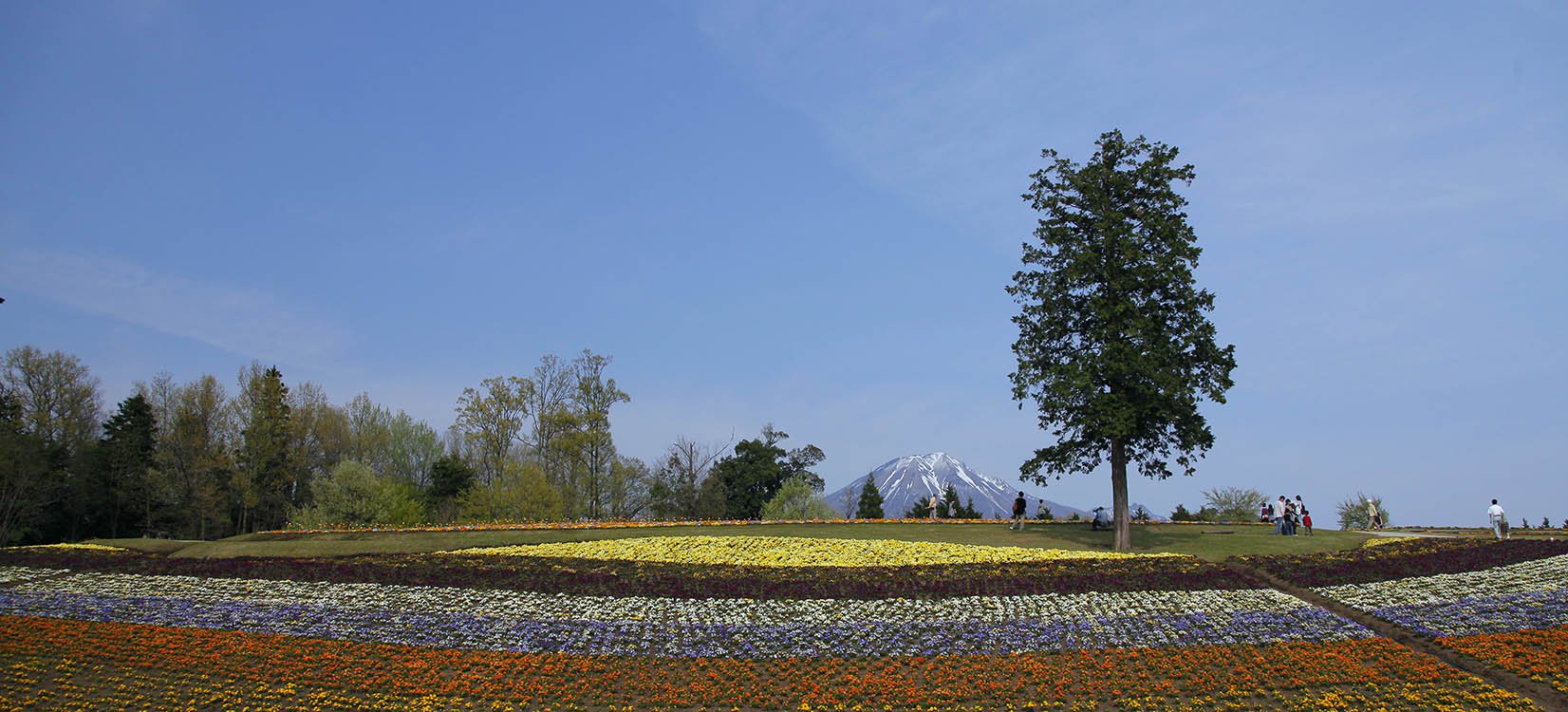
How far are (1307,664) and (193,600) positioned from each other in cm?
2323

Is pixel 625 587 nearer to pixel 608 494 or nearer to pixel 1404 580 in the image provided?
pixel 1404 580

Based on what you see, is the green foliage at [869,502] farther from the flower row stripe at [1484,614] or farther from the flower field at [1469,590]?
the flower row stripe at [1484,614]

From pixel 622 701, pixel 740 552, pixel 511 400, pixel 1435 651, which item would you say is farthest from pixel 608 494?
pixel 1435 651

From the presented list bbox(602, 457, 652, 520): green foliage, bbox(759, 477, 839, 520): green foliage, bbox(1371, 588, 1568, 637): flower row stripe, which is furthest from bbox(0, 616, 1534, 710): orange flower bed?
bbox(602, 457, 652, 520): green foliage

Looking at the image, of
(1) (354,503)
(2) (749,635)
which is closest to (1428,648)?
(2) (749,635)

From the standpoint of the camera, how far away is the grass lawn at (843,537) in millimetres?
27969

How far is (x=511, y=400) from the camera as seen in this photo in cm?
5325

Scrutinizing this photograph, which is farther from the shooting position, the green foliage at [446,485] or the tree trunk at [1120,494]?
the green foliage at [446,485]

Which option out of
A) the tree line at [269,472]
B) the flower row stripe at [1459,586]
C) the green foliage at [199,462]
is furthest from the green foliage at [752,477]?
the flower row stripe at [1459,586]

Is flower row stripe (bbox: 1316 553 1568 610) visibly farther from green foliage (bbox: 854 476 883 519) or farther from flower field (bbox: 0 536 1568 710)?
green foliage (bbox: 854 476 883 519)

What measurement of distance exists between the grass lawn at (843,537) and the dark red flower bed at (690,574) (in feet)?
11.2

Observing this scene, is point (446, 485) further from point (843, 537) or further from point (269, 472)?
point (843, 537)

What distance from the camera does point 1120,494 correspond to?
29.7m

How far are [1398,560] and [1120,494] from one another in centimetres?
828
